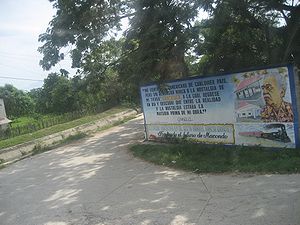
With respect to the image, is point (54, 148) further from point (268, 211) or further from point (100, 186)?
point (268, 211)

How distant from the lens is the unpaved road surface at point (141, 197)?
18.8 ft

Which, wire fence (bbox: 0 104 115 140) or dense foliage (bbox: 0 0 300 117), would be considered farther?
wire fence (bbox: 0 104 115 140)

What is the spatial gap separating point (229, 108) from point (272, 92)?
4.54ft

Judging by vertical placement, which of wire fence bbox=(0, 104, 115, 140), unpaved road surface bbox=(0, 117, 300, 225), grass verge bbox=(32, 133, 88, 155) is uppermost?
wire fence bbox=(0, 104, 115, 140)

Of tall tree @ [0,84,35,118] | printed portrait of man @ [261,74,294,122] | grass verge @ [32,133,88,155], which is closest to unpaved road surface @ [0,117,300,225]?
printed portrait of man @ [261,74,294,122]

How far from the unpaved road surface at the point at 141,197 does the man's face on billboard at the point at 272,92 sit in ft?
8.19

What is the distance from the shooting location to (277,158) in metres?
8.42

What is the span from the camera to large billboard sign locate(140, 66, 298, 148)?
9062mm

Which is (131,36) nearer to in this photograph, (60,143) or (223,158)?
(223,158)

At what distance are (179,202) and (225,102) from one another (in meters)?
4.45

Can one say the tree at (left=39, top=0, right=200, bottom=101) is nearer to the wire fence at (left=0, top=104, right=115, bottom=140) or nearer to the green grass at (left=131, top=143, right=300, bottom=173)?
the green grass at (left=131, top=143, right=300, bottom=173)

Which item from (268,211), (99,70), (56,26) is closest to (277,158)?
(268,211)

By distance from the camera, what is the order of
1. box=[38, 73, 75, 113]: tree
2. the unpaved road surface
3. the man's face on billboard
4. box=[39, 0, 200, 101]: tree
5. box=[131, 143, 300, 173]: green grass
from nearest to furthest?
the unpaved road surface < box=[131, 143, 300, 173]: green grass < the man's face on billboard < box=[39, 0, 200, 101]: tree < box=[38, 73, 75, 113]: tree

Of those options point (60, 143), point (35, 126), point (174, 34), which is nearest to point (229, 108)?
point (174, 34)
